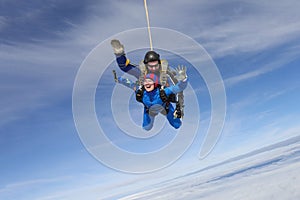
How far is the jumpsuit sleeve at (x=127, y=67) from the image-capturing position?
26.8 ft

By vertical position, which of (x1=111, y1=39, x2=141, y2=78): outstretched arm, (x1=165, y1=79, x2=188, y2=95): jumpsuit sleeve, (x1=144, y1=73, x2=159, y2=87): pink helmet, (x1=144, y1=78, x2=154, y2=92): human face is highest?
(x1=111, y1=39, x2=141, y2=78): outstretched arm

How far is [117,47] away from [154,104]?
215cm

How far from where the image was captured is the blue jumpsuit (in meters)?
8.49

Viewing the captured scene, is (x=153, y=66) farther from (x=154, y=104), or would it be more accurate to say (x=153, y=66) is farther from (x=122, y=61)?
(x=154, y=104)

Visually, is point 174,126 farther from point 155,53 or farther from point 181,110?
point 155,53

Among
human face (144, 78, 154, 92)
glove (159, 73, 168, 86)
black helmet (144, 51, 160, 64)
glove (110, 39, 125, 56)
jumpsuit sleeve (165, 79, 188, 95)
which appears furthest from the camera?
human face (144, 78, 154, 92)

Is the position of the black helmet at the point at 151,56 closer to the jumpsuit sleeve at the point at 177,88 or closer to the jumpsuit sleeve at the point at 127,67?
the jumpsuit sleeve at the point at 127,67

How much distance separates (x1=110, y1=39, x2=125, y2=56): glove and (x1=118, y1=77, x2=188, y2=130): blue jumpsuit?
1.23 m

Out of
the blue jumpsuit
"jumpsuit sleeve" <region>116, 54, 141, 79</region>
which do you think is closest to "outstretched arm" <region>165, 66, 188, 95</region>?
the blue jumpsuit

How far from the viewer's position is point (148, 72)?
871cm

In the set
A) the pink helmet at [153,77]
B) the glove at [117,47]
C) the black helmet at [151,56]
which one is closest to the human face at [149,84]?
the pink helmet at [153,77]

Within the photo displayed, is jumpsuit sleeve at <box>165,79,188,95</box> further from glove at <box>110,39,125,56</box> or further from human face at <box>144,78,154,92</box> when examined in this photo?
glove at <box>110,39,125,56</box>

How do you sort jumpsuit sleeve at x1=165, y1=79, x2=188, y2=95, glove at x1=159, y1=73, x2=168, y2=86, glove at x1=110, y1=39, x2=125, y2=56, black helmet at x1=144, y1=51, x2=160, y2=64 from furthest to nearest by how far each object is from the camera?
1. glove at x1=159, y1=73, x2=168, y2=86
2. black helmet at x1=144, y1=51, x2=160, y2=64
3. jumpsuit sleeve at x1=165, y1=79, x2=188, y2=95
4. glove at x1=110, y1=39, x2=125, y2=56

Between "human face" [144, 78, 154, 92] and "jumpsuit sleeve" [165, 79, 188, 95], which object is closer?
"jumpsuit sleeve" [165, 79, 188, 95]
